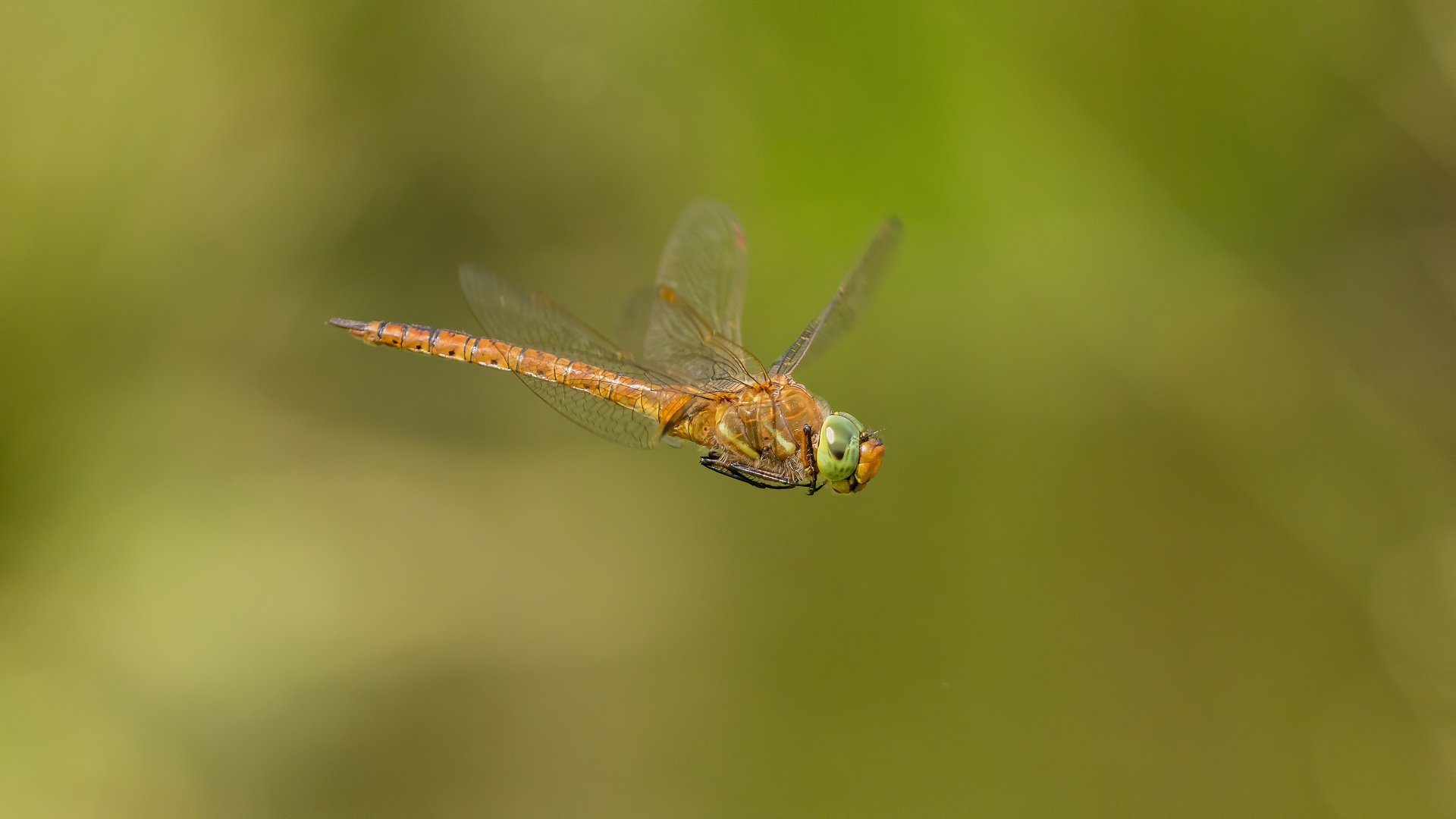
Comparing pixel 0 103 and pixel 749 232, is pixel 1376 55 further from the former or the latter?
pixel 0 103

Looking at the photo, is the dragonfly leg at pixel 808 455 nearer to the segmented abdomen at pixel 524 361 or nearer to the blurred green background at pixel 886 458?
the segmented abdomen at pixel 524 361

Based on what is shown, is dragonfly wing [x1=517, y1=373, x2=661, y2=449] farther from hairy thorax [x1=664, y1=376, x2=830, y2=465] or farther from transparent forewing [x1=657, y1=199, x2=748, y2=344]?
transparent forewing [x1=657, y1=199, x2=748, y2=344]

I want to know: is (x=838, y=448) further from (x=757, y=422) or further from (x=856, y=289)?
(x=856, y=289)

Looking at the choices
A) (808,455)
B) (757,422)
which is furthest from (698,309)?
(808,455)

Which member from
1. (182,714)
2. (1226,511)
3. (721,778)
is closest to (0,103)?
(182,714)

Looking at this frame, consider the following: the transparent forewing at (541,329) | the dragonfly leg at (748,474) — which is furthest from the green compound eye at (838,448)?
the transparent forewing at (541,329)

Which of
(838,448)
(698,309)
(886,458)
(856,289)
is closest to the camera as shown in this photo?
(838,448)

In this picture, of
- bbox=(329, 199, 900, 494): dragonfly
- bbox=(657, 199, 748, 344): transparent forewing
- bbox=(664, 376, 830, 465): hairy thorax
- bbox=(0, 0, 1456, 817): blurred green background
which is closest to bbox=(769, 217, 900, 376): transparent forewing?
bbox=(329, 199, 900, 494): dragonfly
